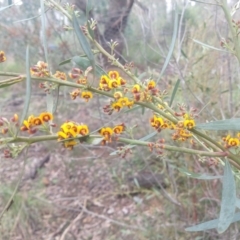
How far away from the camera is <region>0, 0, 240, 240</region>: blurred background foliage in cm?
159

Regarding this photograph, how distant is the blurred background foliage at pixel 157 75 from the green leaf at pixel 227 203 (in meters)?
0.36

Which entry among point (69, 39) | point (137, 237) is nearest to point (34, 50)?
point (69, 39)

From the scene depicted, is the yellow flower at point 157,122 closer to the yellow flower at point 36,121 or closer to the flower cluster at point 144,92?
the flower cluster at point 144,92

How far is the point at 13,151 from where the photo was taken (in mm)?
452

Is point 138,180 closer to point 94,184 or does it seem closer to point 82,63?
point 94,184

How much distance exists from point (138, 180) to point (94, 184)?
361 millimetres

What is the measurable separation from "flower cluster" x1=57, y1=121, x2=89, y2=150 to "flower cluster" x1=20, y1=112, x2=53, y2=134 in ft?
0.08

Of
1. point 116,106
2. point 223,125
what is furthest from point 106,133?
point 223,125

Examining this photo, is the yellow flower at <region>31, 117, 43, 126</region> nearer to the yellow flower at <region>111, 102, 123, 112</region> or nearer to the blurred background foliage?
the yellow flower at <region>111, 102, 123, 112</region>

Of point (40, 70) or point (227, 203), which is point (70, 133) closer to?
point (40, 70)

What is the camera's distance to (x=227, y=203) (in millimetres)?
491

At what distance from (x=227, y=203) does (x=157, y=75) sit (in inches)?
54.5

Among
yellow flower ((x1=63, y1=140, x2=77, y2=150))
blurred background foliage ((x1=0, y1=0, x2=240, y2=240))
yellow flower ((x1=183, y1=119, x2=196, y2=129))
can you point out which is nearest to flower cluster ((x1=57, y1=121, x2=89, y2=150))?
yellow flower ((x1=63, y1=140, x2=77, y2=150))

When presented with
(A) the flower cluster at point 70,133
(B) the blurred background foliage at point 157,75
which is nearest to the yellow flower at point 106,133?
(A) the flower cluster at point 70,133
